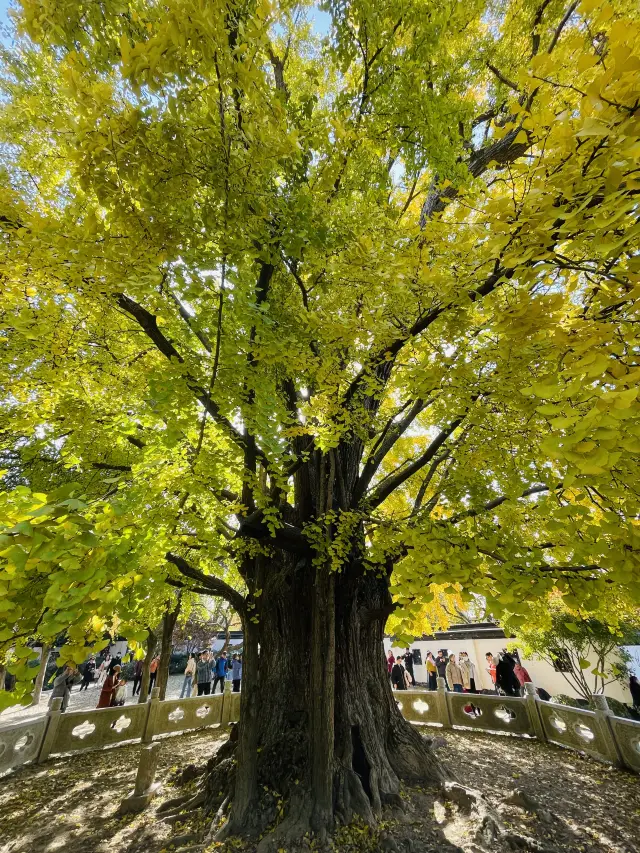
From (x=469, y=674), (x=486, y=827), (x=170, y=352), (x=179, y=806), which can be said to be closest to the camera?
(x=170, y=352)

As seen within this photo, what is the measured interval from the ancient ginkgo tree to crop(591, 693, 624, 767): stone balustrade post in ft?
11.3

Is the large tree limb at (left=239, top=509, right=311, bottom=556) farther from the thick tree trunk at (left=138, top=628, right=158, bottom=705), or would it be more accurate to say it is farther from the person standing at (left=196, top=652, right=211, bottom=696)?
the person standing at (left=196, top=652, right=211, bottom=696)

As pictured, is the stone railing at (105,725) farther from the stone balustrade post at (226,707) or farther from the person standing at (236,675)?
the person standing at (236,675)

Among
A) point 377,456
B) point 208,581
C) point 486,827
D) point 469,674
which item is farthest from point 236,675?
point 377,456

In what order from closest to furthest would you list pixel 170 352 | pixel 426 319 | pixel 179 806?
pixel 426 319 < pixel 170 352 < pixel 179 806

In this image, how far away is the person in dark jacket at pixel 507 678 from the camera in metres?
9.83

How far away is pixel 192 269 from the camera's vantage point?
10.7 ft

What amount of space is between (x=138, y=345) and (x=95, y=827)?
626 centimetres

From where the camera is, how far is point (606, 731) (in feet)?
21.4

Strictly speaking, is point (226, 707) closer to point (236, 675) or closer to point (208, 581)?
point (236, 675)

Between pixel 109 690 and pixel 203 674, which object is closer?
pixel 109 690

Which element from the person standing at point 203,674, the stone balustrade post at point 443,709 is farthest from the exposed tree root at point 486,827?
the person standing at point 203,674

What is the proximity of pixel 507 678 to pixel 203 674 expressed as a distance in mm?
8787

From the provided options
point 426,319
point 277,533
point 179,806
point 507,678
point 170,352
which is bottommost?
point 179,806
